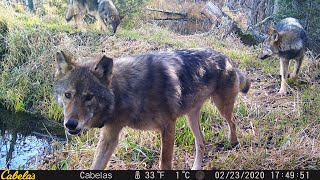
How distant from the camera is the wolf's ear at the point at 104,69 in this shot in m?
3.41

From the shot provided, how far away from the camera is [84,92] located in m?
3.27

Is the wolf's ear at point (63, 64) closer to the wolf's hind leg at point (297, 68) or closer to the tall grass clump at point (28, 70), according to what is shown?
the tall grass clump at point (28, 70)

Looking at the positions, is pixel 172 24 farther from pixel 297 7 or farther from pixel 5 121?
pixel 5 121

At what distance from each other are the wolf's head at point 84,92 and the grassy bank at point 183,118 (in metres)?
1.46

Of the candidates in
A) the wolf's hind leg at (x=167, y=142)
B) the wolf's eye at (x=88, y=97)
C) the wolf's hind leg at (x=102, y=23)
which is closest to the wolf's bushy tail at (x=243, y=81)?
the wolf's hind leg at (x=167, y=142)

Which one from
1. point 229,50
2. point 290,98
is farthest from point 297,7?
point 290,98

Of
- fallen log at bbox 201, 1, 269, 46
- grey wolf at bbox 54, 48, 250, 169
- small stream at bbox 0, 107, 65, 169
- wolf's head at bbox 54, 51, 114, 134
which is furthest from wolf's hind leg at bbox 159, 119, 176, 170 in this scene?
fallen log at bbox 201, 1, 269, 46

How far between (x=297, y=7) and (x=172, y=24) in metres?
5.78

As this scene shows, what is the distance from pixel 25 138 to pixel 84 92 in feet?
11.9

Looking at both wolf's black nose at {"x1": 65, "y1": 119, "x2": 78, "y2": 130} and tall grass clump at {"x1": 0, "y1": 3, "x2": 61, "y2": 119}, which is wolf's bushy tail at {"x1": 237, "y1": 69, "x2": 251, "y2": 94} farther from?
tall grass clump at {"x1": 0, "y1": 3, "x2": 61, "y2": 119}

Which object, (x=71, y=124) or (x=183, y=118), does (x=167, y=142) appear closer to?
(x=71, y=124)

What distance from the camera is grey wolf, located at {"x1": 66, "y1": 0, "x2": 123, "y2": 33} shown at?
10789mm

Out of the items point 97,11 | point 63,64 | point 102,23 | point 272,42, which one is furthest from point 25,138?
point 97,11

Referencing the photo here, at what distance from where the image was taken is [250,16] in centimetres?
1371
